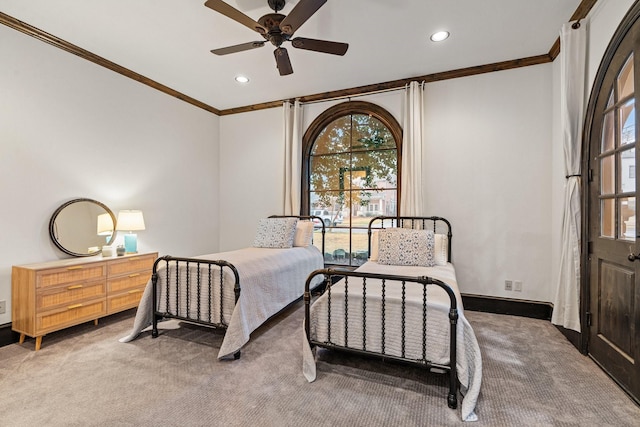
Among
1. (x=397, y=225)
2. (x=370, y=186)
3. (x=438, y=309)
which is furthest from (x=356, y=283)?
(x=370, y=186)

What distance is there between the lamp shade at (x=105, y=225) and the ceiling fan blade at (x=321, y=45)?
283cm

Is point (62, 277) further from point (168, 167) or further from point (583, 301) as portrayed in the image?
point (583, 301)

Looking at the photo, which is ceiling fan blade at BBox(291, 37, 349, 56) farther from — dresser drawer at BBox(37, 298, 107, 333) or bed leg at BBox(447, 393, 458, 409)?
dresser drawer at BBox(37, 298, 107, 333)

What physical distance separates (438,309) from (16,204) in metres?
3.67

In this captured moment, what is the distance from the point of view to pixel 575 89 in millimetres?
2570

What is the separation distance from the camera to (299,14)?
2.04 metres

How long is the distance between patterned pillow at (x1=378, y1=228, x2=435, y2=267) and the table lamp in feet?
9.13

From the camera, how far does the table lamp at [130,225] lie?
3.40 meters

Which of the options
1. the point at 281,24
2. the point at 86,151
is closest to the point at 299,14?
the point at 281,24

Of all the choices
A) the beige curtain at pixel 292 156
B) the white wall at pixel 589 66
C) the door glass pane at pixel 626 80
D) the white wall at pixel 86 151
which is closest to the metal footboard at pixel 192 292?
the white wall at pixel 86 151

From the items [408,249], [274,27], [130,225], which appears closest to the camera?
[274,27]

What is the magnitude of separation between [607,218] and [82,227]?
15.7 ft

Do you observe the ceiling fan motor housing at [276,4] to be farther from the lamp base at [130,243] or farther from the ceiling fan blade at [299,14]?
the lamp base at [130,243]

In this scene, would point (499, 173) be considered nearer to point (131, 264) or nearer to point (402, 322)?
point (402, 322)
